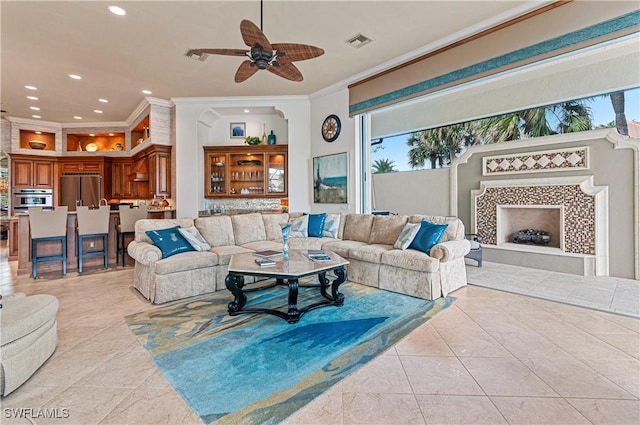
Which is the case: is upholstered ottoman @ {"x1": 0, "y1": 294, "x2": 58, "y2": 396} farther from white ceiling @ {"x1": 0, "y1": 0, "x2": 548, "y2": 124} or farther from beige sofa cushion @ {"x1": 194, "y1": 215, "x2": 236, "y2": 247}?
white ceiling @ {"x1": 0, "y1": 0, "x2": 548, "y2": 124}

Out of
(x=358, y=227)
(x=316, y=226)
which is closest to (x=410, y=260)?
(x=358, y=227)

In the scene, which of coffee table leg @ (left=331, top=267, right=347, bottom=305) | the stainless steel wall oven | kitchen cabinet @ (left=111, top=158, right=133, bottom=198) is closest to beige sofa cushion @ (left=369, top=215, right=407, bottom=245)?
coffee table leg @ (left=331, top=267, right=347, bottom=305)

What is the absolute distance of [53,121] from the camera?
8102mm

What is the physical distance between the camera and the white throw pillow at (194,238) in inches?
152

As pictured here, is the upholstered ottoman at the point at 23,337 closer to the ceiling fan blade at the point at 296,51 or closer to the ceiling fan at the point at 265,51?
the ceiling fan at the point at 265,51

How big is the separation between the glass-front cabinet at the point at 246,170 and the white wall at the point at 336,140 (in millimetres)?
631

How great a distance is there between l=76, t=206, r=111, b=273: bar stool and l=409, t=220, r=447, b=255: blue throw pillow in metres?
4.87

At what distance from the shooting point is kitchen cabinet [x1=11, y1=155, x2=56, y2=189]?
786 cm

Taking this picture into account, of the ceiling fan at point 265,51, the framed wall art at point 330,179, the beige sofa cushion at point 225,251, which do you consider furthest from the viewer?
the framed wall art at point 330,179

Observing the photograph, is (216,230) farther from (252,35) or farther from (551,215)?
(551,215)

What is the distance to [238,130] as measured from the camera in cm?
689

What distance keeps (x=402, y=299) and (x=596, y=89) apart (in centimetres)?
434

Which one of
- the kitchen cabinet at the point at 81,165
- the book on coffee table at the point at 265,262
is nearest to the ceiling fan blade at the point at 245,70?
the book on coffee table at the point at 265,262

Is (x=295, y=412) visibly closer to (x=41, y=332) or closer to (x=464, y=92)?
(x=41, y=332)
